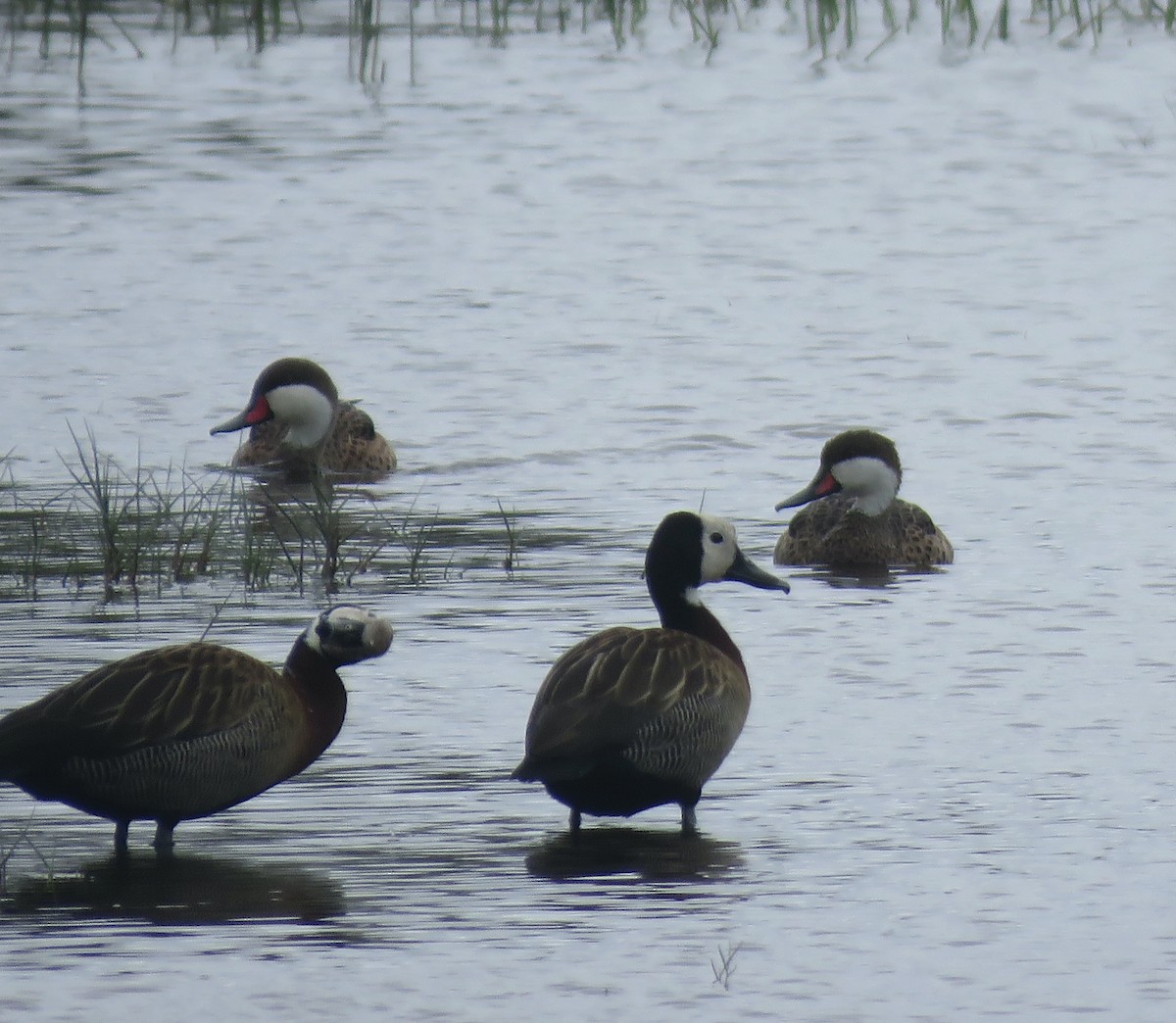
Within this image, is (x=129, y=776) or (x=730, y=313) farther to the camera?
(x=730, y=313)

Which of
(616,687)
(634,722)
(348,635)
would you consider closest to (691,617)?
(616,687)

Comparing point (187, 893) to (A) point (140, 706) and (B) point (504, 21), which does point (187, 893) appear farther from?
(B) point (504, 21)

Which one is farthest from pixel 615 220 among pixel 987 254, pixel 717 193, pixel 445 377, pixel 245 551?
pixel 245 551

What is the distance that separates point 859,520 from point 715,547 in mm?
3368

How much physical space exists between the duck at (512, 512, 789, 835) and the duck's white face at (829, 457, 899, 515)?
3.70m

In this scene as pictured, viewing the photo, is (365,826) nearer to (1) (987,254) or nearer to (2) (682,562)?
(2) (682,562)

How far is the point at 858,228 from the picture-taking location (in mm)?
20172

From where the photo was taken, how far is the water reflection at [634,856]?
7.00 metres

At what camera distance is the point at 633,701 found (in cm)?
731

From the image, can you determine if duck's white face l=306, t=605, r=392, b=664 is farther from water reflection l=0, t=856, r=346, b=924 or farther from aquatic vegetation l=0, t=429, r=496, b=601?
aquatic vegetation l=0, t=429, r=496, b=601

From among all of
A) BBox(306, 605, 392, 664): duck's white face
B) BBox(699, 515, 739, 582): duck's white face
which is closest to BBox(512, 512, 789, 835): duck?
BBox(699, 515, 739, 582): duck's white face

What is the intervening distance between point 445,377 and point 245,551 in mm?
4985

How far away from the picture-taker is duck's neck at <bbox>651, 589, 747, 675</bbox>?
8008 millimetres

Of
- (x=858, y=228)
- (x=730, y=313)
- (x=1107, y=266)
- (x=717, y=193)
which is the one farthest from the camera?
(x=717, y=193)
